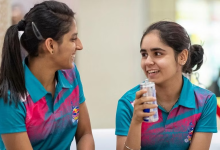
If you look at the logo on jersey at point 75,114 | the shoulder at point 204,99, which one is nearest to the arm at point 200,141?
the shoulder at point 204,99

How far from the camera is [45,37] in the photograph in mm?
1781

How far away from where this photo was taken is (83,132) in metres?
2.04

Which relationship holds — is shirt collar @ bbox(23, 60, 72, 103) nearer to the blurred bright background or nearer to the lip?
the lip

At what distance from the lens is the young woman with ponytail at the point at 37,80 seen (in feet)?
5.69

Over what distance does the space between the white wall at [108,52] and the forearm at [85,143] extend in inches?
114

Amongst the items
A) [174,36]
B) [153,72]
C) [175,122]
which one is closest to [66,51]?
[153,72]

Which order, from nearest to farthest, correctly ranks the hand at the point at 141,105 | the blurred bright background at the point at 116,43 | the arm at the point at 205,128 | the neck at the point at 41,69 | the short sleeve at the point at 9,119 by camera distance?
the hand at the point at 141,105, the short sleeve at the point at 9,119, the neck at the point at 41,69, the arm at the point at 205,128, the blurred bright background at the point at 116,43

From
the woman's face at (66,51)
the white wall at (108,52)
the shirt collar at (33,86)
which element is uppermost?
the woman's face at (66,51)

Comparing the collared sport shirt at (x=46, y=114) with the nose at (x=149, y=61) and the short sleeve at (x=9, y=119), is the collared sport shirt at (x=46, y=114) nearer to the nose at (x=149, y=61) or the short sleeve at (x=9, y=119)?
the short sleeve at (x=9, y=119)

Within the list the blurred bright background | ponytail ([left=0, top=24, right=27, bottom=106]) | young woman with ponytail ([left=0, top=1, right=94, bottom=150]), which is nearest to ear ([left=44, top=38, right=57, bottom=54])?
young woman with ponytail ([left=0, top=1, right=94, bottom=150])

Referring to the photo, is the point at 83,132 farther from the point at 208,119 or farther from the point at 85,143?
the point at 208,119

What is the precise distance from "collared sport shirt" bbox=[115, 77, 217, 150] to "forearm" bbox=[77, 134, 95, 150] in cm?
16

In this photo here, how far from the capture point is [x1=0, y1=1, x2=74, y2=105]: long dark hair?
5.79 ft

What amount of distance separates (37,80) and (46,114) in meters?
0.15
